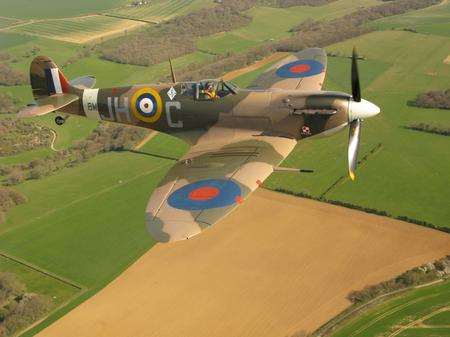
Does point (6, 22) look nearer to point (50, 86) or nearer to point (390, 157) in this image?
point (390, 157)

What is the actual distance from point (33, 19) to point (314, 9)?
65.0 metres

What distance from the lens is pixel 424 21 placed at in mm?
94750

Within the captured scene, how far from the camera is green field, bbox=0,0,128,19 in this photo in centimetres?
12556

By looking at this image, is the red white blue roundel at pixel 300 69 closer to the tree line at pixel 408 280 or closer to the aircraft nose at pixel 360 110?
the aircraft nose at pixel 360 110

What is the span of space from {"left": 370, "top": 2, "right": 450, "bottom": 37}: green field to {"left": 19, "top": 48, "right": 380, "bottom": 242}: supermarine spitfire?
6625 cm

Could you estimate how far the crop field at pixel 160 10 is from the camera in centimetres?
11769

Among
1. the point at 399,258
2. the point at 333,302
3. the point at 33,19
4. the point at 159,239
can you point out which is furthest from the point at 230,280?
the point at 33,19

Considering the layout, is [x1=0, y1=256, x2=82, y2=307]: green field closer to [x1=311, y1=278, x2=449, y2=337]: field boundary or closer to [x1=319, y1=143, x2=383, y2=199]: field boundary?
[x1=311, y1=278, x2=449, y2=337]: field boundary

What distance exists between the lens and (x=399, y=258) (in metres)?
33.3

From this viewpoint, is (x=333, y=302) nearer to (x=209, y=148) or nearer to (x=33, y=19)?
(x=209, y=148)

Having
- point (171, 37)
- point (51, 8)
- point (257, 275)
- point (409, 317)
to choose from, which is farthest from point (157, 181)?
point (51, 8)

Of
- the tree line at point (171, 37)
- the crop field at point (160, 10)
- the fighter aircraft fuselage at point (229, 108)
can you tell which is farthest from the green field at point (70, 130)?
the crop field at point (160, 10)

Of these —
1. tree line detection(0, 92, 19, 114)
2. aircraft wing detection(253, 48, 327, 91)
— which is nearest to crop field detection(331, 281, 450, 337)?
aircraft wing detection(253, 48, 327, 91)

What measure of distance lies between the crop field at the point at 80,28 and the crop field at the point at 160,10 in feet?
12.5
